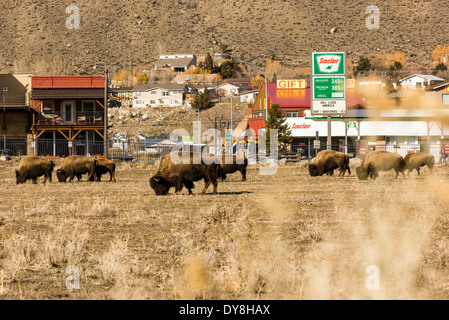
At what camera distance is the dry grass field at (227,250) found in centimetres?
872

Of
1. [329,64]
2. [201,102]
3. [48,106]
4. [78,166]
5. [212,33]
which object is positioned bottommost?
[78,166]

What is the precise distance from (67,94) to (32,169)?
38.0 meters

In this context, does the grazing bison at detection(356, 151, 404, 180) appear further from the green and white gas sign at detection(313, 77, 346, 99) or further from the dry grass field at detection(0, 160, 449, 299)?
the green and white gas sign at detection(313, 77, 346, 99)

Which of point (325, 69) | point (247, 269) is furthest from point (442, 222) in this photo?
point (325, 69)

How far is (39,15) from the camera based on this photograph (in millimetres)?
180875

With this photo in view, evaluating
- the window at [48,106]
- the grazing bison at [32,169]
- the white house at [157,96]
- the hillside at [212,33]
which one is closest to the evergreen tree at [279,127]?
the window at [48,106]

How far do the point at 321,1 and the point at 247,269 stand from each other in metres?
195

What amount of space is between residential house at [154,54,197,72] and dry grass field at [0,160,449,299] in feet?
535

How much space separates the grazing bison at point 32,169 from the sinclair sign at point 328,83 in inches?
1013

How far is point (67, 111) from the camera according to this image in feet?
233

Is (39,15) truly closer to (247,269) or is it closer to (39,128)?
(39,128)

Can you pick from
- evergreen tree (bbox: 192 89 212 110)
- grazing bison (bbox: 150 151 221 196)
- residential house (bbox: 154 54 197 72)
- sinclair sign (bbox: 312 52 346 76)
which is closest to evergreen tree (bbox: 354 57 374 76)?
evergreen tree (bbox: 192 89 212 110)

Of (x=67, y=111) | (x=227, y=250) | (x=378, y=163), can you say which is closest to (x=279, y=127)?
(x=67, y=111)

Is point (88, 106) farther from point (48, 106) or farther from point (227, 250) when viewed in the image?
point (227, 250)
